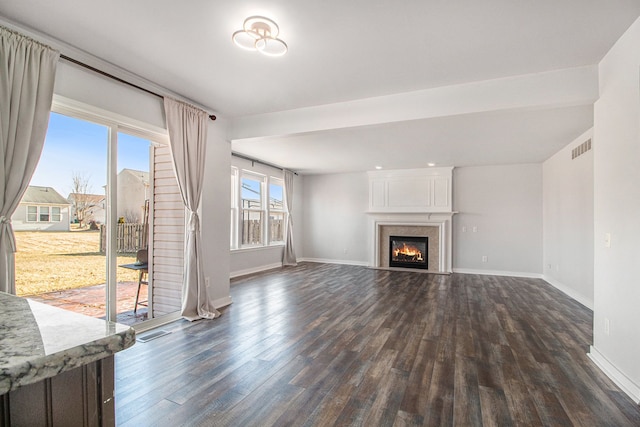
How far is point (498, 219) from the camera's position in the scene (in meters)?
7.09

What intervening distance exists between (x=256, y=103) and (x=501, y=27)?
2601 millimetres

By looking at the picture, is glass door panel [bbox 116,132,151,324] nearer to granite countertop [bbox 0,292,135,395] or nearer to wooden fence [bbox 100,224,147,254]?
wooden fence [bbox 100,224,147,254]

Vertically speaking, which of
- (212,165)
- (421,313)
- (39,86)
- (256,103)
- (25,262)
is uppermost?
(256,103)

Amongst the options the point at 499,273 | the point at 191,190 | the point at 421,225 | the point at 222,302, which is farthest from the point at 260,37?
the point at 499,273

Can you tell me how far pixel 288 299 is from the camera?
4730 mm

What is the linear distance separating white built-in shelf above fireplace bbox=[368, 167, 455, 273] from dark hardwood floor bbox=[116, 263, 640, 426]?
3017 mm

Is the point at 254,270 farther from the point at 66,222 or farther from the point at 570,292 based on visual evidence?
the point at 570,292

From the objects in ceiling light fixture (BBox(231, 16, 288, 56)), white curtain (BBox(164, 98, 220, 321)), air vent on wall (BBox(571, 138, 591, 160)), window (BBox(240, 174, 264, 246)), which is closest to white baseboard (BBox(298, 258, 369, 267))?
window (BBox(240, 174, 264, 246))

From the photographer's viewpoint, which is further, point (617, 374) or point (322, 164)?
point (322, 164)

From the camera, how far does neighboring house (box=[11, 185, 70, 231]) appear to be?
7.92 ft

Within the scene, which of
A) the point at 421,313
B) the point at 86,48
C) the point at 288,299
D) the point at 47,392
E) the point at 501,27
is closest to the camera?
the point at 47,392

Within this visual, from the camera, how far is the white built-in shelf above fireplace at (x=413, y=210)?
7.39 metres

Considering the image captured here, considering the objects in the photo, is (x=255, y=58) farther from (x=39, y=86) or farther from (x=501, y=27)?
(x=501, y=27)

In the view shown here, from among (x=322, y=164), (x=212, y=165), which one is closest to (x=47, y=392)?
(x=212, y=165)
